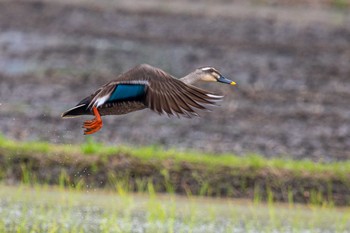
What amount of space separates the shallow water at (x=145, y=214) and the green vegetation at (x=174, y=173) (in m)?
0.20

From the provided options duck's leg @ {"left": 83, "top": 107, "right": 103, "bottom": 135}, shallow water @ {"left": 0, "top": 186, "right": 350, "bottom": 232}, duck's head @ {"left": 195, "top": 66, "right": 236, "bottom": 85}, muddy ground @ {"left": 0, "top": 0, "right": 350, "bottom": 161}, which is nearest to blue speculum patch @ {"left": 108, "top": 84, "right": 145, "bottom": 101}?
duck's leg @ {"left": 83, "top": 107, "right": 103, "bottom": 135}

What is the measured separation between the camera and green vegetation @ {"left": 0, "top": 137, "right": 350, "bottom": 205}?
29.8 feet

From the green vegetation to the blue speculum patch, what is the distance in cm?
293

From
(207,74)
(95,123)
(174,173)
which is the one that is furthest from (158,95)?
(174,173)

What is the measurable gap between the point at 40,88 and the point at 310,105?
122 inches

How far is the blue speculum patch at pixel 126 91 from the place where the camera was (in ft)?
19.8

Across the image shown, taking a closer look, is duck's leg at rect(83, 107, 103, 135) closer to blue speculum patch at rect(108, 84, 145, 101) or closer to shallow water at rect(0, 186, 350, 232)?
blue speculum patch at rect(108, 84, 145, 101)

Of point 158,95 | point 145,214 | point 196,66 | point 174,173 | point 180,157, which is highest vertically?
point 196,66

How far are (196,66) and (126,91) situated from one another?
25.2 feet

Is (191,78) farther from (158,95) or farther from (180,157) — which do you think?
(180,157)

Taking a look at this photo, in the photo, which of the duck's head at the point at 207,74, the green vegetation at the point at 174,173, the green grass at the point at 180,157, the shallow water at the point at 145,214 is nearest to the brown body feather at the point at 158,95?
the duck's head at the point at 207,74

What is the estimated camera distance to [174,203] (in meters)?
8.42

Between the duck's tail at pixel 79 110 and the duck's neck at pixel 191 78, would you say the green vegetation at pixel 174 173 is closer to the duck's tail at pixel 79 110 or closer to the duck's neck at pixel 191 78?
the duck's neck at pixel 191 78

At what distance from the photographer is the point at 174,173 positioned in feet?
30.2
